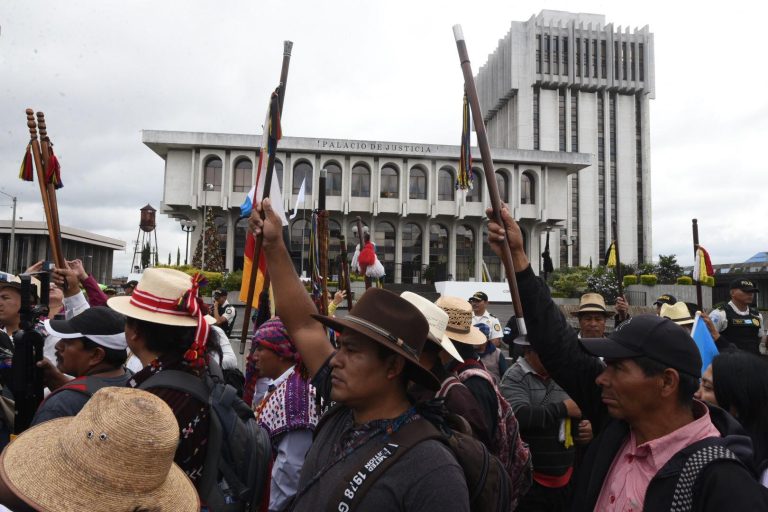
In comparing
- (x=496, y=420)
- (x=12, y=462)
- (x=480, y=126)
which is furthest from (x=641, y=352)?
(x=12, y=462)

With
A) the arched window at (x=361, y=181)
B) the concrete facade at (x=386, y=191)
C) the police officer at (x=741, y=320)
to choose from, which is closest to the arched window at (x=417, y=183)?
the concrete facade at (x=386, y=191)

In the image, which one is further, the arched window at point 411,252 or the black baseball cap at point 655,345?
the arched window at point 411,252

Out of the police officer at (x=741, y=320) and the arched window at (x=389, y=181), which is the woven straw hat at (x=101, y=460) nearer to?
the police officer at (x=741, y=320)

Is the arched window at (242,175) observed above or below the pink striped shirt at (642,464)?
above

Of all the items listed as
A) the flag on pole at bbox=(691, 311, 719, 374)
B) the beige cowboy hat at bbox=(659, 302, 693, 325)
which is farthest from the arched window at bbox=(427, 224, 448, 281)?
the flag on pole at bbox=(691, 311, 719, 374)

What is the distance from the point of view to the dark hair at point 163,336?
7.53 ft

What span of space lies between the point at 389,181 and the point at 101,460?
137 feet

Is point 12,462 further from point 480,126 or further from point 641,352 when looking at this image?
point 480,126

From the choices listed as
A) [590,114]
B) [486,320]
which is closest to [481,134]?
[486,320]

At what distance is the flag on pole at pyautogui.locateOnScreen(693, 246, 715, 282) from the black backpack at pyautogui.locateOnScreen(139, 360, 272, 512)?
707 cm

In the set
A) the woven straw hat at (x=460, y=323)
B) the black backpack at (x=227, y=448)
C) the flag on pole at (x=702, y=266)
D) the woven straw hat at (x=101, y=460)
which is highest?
the flag on pole at (x=702, y=266)

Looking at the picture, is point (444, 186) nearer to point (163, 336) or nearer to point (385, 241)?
point (385, 241)

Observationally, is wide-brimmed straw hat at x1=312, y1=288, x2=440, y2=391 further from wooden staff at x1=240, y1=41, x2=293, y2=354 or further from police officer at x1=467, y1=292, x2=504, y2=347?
police officer at x1=467, y1=292, x2=504, y2=347

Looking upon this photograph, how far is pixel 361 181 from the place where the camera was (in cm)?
4209
